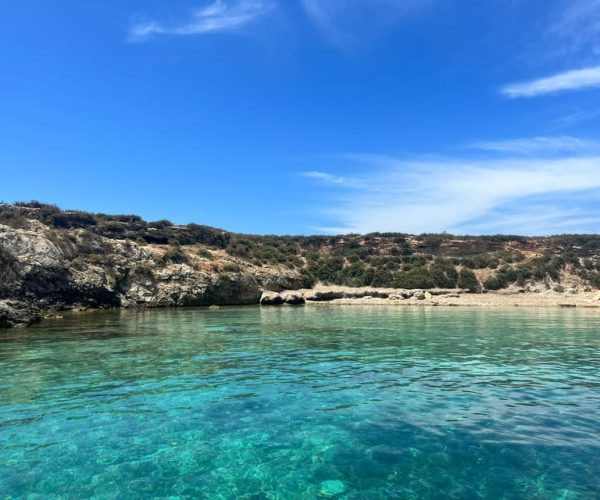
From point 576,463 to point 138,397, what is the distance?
29.3ft

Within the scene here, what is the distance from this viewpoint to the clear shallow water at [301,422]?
632 centimetres

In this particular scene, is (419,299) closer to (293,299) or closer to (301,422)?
(293,299)

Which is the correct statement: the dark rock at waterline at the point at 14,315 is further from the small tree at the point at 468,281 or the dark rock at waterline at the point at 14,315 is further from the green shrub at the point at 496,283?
the green shrub at the point at 496,283

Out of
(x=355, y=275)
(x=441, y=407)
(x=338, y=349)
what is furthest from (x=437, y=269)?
(x=441, y=407)

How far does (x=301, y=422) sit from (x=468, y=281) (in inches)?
2393

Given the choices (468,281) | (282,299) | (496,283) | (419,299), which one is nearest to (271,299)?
(282,299)

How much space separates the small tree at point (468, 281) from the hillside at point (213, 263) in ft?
0.47

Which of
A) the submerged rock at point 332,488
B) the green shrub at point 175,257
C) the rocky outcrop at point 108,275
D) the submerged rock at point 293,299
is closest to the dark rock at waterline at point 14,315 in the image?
the rocky outcrop at point 108,275

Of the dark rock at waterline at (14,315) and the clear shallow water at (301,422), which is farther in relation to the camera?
the dark rock at waterline at (14,315)

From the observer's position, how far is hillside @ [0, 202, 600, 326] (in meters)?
40.9

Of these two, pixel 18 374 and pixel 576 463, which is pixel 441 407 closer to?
pixel 576 463

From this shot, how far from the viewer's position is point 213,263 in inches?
2248

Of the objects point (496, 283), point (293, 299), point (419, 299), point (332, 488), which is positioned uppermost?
point (496, 283)

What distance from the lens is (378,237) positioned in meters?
99.6
